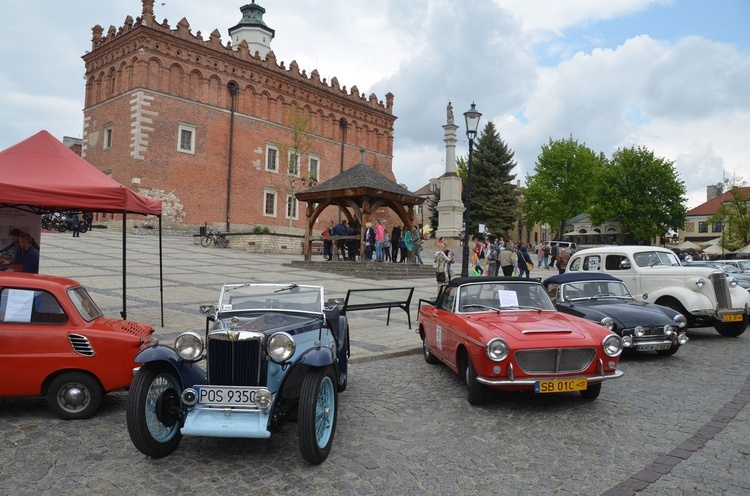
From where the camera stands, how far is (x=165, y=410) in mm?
4402

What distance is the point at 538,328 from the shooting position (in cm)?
593

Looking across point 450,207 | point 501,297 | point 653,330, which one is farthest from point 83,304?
point 450,207

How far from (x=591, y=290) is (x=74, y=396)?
7703 mm

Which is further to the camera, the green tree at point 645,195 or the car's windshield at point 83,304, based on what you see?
the green tree at point 645,195

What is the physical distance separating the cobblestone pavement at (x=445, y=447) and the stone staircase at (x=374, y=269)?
1298 centimetres

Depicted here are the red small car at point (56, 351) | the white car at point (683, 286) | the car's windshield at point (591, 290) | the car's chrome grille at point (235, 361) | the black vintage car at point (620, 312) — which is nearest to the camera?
the car's chrome grille at point (235, 361)

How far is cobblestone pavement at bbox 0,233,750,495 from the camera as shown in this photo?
12.7ft

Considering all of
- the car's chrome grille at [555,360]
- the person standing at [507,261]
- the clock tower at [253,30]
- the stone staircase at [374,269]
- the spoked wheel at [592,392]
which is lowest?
the spoked wheel at [592,392]

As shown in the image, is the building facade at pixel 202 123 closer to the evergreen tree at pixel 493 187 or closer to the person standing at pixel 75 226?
the person standing at pixel 75 226

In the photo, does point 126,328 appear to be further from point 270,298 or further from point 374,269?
point 374,269

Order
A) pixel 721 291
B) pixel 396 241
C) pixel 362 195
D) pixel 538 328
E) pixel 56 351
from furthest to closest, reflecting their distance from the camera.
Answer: pixel 396 241 → pixel 362 195 → pixel 721 291 → pixel 538 328 → pixel 56 351

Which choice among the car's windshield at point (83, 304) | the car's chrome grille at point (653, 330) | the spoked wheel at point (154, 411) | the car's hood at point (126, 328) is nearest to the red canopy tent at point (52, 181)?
the car's windshield at point (83, 304)

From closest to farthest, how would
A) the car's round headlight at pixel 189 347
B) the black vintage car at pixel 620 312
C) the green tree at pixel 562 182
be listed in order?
the car's round headlight at pixel 189 347
the black vintage car at pixel 620 312
the green tree at pixel 562 182

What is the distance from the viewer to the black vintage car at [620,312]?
793 centimetres
